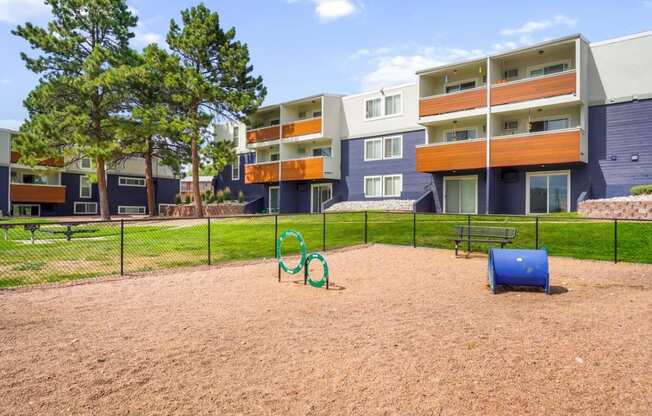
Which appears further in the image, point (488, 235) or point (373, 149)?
point (373, 149)

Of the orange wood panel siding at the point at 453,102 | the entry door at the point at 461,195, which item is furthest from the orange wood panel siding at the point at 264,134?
the entry door at the point at 461,195

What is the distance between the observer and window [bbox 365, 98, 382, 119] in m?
33.2

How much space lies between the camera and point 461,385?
475cm

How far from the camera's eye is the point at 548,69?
25938 mm

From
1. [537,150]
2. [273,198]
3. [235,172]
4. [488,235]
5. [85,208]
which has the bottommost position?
[488,235]

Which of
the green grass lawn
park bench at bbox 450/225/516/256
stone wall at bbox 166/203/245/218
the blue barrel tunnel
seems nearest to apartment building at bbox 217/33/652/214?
stone wall at bbox 166/203/245/218

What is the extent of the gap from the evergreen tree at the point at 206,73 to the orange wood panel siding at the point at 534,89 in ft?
54.3

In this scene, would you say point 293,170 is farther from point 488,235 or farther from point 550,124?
point 488,235

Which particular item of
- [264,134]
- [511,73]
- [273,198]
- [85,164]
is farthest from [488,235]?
[85,164]

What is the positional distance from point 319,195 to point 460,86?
13.4 metres

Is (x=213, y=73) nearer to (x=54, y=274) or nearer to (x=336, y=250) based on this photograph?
(x=336, y=250)

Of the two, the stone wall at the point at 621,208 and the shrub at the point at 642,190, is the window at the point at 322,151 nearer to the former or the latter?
the stone wall at the point at 621,208

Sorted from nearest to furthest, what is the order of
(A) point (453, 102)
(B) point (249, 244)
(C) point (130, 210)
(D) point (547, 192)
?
(B) point (249, 244) < (D) point (547, 192) < (A) point (453, 102) < (C) point (130, 210)

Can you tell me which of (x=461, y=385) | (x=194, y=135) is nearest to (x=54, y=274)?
(x=461, y=385)
